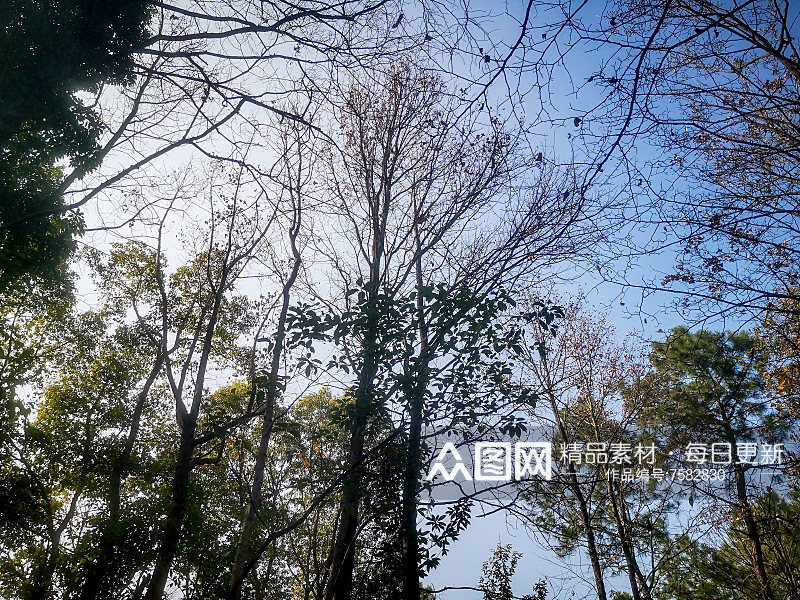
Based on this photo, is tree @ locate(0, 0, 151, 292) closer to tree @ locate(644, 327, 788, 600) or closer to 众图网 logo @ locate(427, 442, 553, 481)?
众图网 logo @ locate(427, 442, 553, 481)

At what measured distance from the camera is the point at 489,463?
19.7 ft

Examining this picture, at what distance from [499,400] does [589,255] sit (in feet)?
9.42

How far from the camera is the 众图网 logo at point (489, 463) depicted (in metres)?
4.84

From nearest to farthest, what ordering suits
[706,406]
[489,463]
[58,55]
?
[58,55] < [489,463] < [706,406]

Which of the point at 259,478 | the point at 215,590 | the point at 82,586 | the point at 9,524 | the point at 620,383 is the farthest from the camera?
the point at 620,383

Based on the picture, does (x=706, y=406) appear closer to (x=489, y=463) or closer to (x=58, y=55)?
(x=489, y=463)

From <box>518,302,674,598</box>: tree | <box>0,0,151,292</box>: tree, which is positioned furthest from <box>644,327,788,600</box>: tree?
<box>0,0,151,292</box>: tree

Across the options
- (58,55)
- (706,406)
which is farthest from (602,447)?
(58,55)

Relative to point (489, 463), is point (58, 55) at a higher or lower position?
higher

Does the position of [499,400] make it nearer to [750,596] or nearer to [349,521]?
[349,521]

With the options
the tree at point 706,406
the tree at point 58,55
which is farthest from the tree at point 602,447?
the tree at point 58,55

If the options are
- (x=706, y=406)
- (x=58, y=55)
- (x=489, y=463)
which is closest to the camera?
(x=58, y=55)

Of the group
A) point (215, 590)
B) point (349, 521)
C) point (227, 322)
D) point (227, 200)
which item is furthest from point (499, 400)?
point (227, 322)

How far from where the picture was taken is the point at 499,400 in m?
4.34
